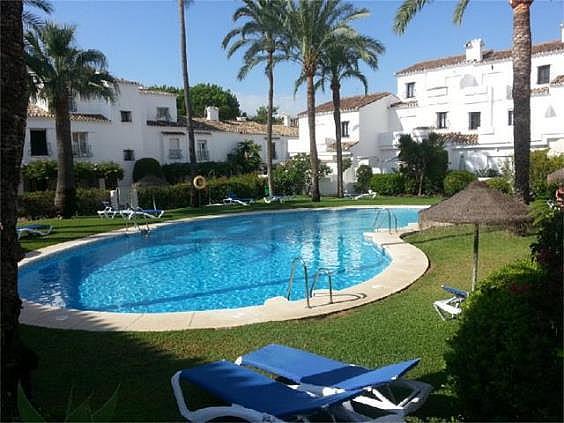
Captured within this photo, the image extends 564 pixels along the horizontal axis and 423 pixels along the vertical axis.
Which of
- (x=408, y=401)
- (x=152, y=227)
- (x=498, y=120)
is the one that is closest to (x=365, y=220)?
(x=152, y=227)

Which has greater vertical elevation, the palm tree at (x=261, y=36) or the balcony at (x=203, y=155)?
the palm tree at (x=261, y=36)

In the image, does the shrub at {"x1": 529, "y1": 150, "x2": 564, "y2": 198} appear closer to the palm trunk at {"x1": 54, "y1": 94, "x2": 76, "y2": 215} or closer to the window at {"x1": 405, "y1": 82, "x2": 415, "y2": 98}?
the window at {"x1": 405, "y1": 82, "x2": 415, "y2": 98}

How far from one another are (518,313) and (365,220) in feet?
62.3

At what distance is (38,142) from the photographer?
112ft

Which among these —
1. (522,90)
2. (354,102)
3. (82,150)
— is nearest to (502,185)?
(522,90)

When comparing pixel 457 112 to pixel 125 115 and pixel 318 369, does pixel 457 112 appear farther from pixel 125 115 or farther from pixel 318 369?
pixel 318 369

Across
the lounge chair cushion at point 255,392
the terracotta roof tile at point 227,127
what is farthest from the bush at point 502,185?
the terracotta roof tile at point 227,127

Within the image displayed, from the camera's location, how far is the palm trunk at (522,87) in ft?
48.5

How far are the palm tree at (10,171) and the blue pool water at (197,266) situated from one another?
5935 mm

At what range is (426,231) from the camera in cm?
1686

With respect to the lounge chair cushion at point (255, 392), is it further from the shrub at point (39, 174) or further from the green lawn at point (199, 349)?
the shrub at point (39, 174)

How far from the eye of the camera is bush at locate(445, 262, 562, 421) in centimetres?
377

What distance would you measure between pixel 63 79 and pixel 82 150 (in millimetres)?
13900

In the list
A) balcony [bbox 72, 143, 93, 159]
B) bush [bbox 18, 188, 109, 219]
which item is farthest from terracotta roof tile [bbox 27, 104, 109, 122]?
bush [bbox 18, 188, 109, 219]
